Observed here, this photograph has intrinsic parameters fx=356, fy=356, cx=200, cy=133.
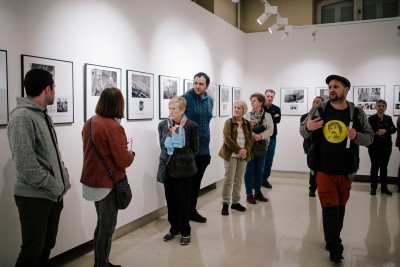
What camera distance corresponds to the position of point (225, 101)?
7223 millimetres

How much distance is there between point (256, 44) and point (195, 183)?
16.1ft

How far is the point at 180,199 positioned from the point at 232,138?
145cm

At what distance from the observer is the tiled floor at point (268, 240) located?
11.6 feet

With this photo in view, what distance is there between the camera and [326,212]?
3.54 meters

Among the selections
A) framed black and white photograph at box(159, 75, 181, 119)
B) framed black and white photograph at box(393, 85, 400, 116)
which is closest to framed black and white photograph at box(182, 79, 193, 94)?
Answer: framed black and white photograph at box(159, 75, 181, 119)

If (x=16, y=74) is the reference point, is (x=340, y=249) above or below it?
below

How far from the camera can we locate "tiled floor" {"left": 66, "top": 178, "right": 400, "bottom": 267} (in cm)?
353

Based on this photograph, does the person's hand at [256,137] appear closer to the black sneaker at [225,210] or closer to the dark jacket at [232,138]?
the dark jacket at [232,138]

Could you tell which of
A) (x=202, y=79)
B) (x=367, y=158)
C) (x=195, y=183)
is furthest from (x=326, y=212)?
(x=367, y=158)

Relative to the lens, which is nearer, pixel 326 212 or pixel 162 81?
pixel 326 212

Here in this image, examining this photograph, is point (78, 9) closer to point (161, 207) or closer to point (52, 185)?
point (52, 185)

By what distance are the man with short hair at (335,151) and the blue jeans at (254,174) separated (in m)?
1.96

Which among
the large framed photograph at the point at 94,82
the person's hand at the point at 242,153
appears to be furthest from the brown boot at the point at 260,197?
the large framed photograph at the point at 94,82

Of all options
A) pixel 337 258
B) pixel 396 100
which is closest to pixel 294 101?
pixel 396 100
